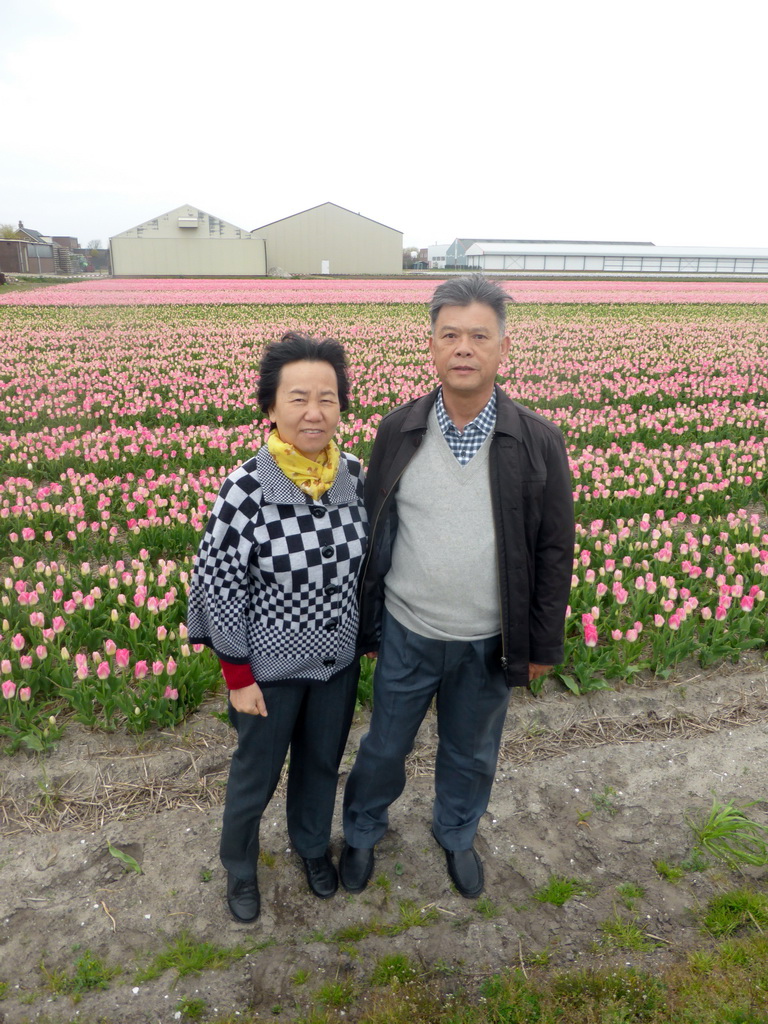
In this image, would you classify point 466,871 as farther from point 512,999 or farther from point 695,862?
point 695,862

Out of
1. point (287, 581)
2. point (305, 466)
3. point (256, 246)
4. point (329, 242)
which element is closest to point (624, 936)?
point (287, 581)

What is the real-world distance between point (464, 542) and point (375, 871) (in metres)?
1.49

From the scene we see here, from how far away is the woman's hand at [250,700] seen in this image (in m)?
2.22

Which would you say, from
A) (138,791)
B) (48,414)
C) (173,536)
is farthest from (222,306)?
(138,791)

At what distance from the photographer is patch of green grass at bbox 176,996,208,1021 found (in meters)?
2.27

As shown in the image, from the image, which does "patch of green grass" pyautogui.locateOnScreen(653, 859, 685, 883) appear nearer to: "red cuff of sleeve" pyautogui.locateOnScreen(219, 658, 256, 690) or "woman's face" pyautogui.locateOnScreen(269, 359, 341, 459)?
"red cuff of sleeve" pyautogui.locateOnScreen(219, 658, 256, 690)

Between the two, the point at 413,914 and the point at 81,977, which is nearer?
the point at 81,977

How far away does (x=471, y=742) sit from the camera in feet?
8.44

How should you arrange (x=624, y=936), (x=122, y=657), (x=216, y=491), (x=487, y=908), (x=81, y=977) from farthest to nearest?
(x=216, y=491)
(x=122, y=657)
(x=487, y=908)
(x=624, y=936)
(x=81, y=977)

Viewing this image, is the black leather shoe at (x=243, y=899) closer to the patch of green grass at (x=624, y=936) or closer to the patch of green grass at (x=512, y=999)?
the patch of green grass at (x=512, y=999)

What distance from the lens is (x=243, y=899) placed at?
2629 mm

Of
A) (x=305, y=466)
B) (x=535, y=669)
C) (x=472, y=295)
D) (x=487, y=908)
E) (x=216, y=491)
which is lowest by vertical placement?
(x=487, y=908)

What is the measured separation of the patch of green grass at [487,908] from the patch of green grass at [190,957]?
2.56 ft

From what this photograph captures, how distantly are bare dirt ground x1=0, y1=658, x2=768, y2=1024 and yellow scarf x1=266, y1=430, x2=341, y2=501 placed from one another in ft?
5.40
